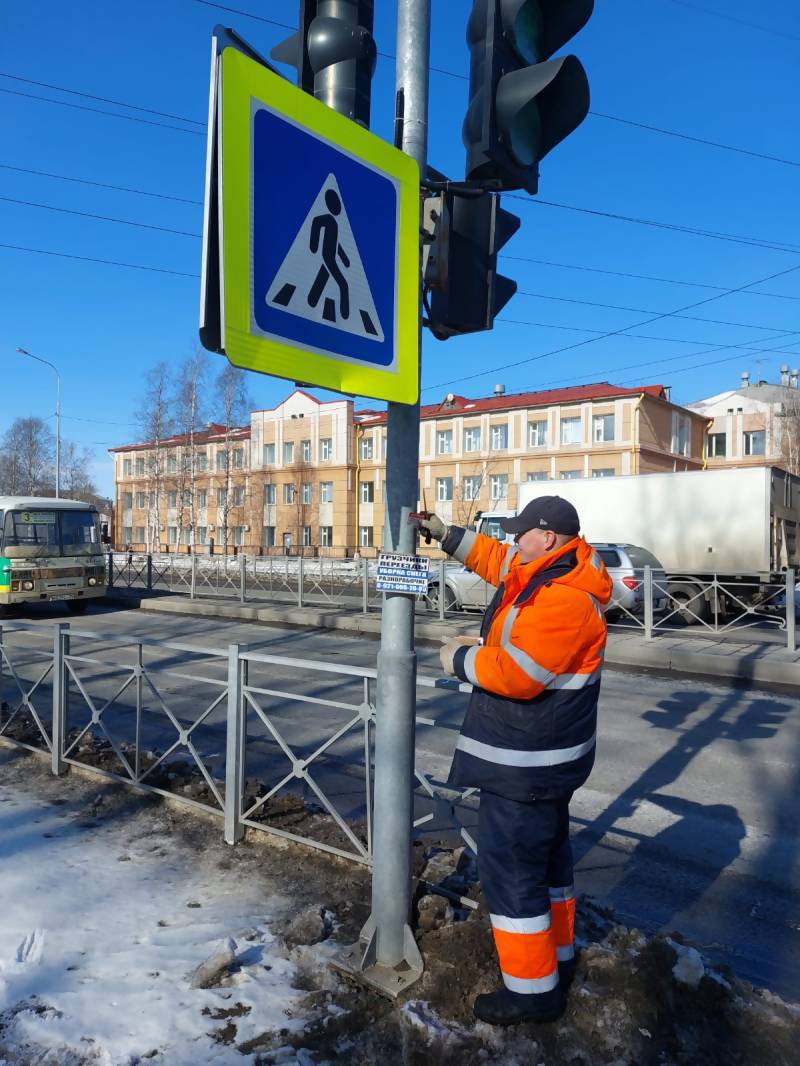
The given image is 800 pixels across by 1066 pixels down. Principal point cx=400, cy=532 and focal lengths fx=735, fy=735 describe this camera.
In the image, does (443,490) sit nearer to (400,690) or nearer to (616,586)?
(616,586)

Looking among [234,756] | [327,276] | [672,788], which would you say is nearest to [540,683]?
[327,276]

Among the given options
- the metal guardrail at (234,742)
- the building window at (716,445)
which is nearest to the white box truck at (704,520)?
the metal guardrail at (234,742)

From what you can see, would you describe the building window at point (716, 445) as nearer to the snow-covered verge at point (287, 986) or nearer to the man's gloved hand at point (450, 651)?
the snow-covered verge at point (287, 986)

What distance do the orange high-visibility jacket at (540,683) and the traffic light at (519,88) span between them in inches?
53.9

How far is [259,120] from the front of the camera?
6.85 ft

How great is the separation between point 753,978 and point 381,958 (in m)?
1.56

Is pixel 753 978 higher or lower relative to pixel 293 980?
lower

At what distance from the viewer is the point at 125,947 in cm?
287

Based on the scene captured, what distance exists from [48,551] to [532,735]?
1609 cm

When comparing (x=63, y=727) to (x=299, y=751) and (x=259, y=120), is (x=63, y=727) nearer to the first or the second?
(x=299, y=751)

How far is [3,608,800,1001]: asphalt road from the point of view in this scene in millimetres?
3553

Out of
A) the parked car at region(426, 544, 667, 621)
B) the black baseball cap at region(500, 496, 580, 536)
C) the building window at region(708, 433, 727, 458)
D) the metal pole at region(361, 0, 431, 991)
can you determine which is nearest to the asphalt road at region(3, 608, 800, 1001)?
the metal pole at region(361, 0, 431, 991)

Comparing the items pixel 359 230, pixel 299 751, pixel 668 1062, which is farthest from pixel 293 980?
pixel 299 751

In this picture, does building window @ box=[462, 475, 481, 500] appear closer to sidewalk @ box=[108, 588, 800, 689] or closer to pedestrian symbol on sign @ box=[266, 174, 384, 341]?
sidewalk @ box=[108, 588, 800, 689]
